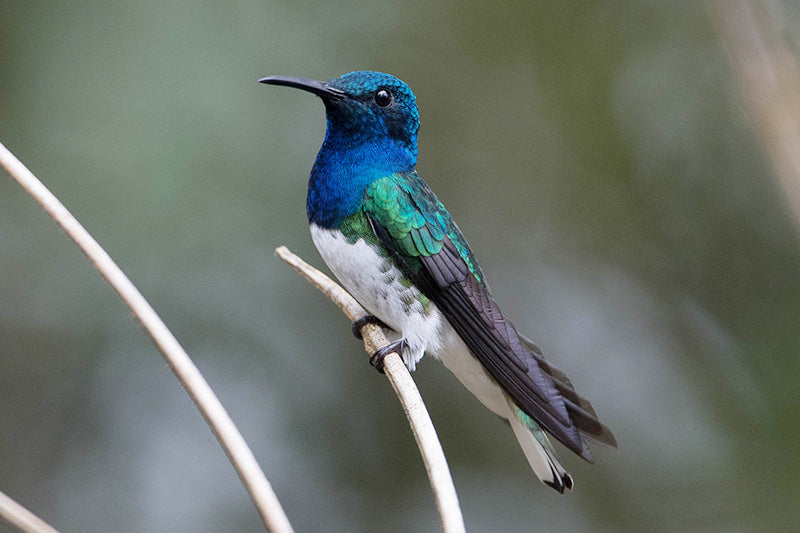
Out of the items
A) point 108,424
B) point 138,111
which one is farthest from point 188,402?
point 138,111

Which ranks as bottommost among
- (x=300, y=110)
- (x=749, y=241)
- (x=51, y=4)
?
(x=749, y=241)

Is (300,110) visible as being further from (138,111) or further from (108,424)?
(108,424)

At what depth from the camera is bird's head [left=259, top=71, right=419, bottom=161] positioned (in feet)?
6.34

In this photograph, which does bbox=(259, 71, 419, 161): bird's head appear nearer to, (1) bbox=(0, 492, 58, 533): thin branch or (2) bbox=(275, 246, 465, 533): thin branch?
(2) bbox=(275, 246, 465, 533): thin branch

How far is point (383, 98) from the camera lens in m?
1.98

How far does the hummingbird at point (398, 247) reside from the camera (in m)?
1.94

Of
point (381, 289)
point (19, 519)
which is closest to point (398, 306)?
point (381, 289)

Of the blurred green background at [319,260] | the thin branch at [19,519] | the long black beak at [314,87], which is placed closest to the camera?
the thin branch at [19,519]

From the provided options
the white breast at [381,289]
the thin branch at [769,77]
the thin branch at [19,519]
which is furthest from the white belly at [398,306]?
the thin branch at [19,519]

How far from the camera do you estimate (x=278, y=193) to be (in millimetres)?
2811

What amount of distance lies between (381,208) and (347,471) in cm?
119

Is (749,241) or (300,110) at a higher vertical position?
(300,110)

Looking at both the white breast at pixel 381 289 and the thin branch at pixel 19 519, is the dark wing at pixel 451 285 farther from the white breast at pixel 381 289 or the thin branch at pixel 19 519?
→ the thin branch at pixel 19 519

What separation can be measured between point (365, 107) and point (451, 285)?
477 millimetres
